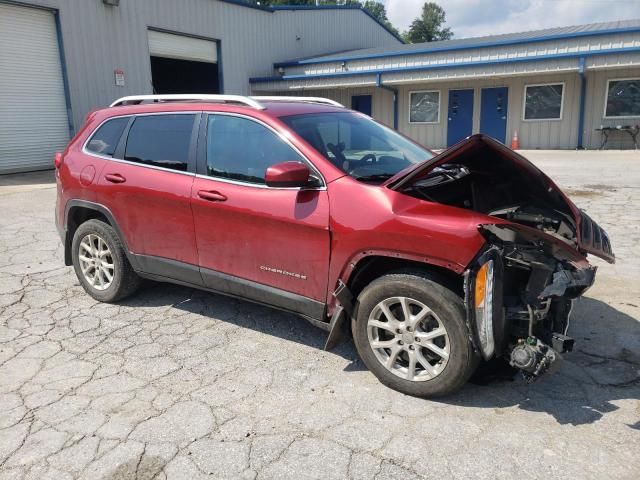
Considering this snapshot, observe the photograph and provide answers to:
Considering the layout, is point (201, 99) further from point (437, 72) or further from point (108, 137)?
point (437, 72)

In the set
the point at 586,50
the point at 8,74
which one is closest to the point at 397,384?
the point at 8,74

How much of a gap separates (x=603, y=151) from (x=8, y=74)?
724 inches

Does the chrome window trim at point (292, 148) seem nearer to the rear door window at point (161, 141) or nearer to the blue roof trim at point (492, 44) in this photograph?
the rear door window at point (161, 141)

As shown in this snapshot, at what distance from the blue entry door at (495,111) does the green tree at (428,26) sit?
159ft

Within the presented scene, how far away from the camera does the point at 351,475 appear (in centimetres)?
249

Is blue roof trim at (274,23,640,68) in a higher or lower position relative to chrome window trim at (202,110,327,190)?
higher

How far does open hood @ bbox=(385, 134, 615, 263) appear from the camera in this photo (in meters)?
3.20

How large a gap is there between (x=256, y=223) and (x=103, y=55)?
1480 cm

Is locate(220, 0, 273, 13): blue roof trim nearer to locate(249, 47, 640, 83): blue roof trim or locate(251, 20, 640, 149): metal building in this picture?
locate(251, 20, 640, 149): metal building

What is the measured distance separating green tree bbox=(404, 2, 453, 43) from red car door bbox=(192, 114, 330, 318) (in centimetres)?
6640

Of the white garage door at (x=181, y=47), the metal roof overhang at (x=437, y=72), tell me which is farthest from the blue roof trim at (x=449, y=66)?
the white garage door at (x=181, y=47)

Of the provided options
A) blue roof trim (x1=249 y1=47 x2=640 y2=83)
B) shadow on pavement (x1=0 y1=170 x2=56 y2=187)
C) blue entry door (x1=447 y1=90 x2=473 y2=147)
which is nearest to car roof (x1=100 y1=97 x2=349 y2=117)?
shadow on pavement (x1=0 y1=170 x2=56 y2=187)

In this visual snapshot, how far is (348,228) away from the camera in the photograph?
3.19m

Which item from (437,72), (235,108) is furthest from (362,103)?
(235,108)
